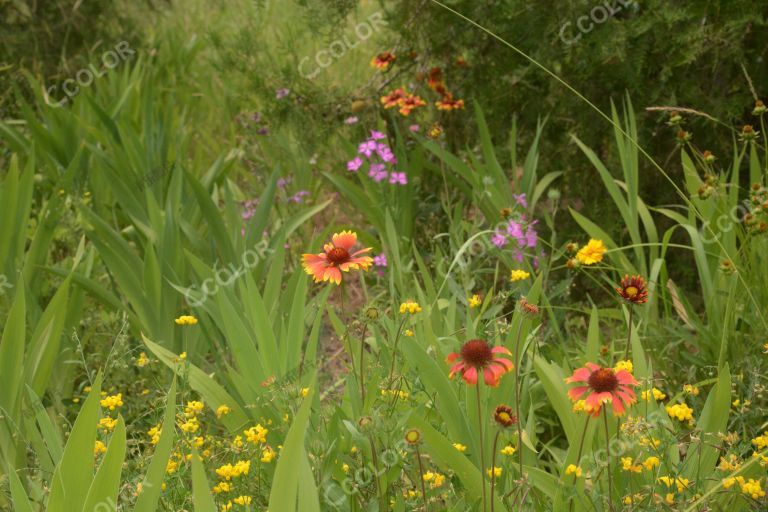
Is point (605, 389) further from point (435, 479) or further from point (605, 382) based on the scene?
point (435, 479)

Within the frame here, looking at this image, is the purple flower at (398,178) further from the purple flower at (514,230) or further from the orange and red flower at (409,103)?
the purple flower at (514,230)

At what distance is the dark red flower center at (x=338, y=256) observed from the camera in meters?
1.63

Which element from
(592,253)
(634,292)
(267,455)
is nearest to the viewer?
(634,292)

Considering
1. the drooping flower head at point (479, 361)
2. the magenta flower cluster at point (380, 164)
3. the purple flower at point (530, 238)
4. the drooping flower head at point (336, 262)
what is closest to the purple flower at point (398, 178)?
the magenta flower cluster at point (380, 164)

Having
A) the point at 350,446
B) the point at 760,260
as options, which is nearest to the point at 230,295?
the point at 350,446

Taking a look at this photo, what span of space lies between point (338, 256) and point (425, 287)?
105cm

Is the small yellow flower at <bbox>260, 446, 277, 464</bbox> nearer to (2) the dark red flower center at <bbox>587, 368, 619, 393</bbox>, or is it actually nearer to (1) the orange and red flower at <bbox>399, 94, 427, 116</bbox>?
(2) the dark red flower center at <bbox>587, 368, 619, 393</bbox>

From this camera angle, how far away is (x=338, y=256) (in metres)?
1.63

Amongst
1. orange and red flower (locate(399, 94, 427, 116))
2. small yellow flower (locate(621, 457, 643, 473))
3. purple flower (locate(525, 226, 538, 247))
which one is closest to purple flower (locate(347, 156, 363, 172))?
orange and red flower (locate(399, 94, 427, 116))

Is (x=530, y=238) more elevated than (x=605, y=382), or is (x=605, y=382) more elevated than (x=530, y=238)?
A: (x=605, y=382)

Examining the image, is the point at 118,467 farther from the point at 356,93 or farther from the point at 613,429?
the point at 356,93

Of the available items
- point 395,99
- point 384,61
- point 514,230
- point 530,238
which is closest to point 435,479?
point 514,230

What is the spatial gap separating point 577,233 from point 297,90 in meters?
1.22

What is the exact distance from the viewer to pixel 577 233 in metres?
3.14
